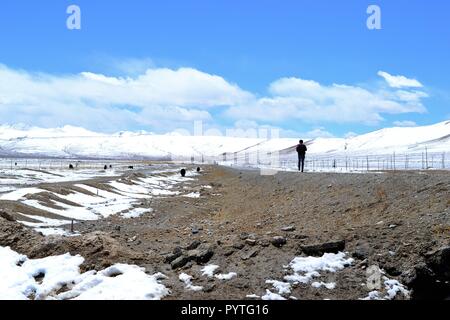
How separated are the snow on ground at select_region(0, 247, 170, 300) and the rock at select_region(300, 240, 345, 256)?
3.23 meters

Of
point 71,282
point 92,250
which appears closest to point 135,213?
point 92,250

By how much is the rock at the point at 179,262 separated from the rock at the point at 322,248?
2540mm

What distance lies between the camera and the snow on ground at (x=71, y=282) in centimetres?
916

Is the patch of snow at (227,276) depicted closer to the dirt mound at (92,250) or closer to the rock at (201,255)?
the rock at (201,255)

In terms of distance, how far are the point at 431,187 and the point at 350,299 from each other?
970 centimetres

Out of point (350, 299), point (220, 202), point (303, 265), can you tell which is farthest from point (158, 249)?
point (220, 202)

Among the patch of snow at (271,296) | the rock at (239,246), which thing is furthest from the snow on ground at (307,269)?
the rock at (239,246)

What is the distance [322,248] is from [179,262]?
10.2ft

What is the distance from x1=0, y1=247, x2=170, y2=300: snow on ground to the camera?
30.1 ft

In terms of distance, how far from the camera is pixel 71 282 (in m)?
10.1

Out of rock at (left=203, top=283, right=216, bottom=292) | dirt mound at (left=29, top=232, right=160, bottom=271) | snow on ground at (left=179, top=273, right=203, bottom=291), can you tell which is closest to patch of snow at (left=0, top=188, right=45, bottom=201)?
dirt mound at (left=29, top=232, right=160, bottom=271)

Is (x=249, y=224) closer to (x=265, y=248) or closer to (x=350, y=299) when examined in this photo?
(x=265, y=248)

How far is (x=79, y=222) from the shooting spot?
2275 centimetres
